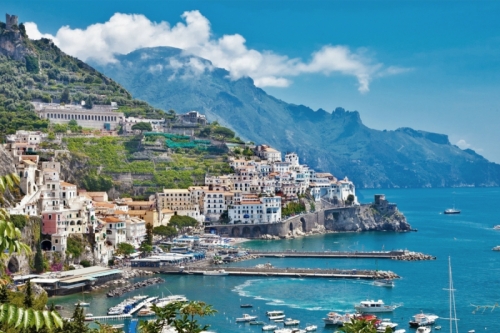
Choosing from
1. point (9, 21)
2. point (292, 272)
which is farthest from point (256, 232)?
point (9, 21)

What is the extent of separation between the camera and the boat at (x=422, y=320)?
1374 inches

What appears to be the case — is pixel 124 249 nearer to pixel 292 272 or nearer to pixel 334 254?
pixel 292 272

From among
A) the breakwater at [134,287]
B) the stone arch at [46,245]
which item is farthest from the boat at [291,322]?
the stone arch at [46,245]

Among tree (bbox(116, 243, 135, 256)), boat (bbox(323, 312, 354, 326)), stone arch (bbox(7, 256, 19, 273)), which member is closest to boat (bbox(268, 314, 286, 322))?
boat (bbox(323, 312, 354, 326))

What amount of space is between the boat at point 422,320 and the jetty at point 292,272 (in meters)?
12.5

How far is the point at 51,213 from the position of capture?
4875 centimetres

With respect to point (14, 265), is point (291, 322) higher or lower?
lower

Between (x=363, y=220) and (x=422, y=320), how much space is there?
5083 cm

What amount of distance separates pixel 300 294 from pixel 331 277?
6.45m

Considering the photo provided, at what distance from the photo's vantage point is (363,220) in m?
85.6

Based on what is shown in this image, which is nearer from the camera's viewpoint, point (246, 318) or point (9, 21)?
point (246, 318)

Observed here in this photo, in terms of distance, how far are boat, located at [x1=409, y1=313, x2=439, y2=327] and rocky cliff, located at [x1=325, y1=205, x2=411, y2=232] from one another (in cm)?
4781

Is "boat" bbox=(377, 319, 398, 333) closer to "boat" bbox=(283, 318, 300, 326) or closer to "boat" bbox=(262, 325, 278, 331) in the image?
"boat" bbox=(283, 318, 300, 326)

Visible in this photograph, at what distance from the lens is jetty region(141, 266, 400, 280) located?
48.9m
